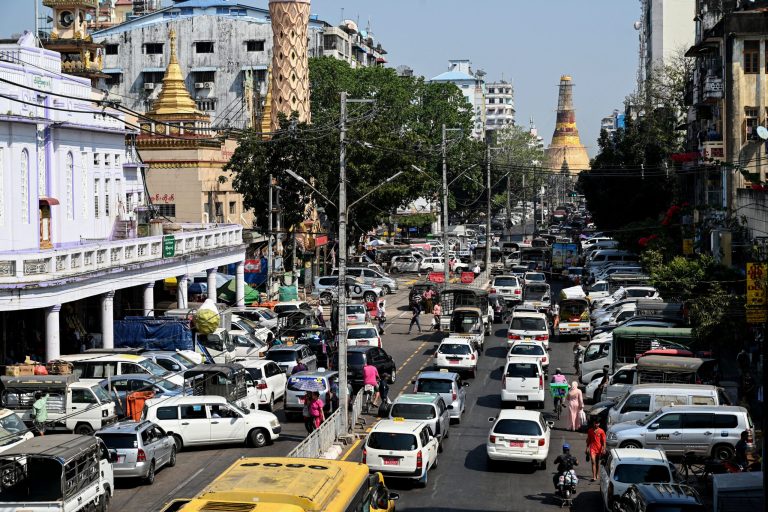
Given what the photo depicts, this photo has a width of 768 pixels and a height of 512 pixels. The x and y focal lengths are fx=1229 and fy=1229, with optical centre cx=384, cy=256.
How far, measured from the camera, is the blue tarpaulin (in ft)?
136

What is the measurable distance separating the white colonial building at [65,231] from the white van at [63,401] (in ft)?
15.2

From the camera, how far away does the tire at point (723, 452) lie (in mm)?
27297

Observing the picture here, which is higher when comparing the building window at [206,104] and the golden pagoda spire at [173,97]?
the building window at [206,104]

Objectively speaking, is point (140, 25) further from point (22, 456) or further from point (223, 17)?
point (22, 456)

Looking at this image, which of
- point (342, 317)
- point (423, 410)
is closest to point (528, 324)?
point (342, 317)

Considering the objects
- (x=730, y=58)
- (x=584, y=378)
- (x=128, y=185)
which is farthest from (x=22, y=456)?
(x=730, y=58)

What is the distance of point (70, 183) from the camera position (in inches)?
1871

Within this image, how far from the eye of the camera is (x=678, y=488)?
21.2 metres

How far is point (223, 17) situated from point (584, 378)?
250 ft

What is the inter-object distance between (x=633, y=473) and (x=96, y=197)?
33.3 metres

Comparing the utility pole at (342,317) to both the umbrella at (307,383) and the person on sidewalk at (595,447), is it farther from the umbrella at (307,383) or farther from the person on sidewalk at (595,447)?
the person on sidewalk at (595,447)

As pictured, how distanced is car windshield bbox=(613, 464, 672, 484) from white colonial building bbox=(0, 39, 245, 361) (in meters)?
18.7

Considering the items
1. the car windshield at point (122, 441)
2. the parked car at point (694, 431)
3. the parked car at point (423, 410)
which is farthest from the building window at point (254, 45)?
the car windshield at point (122, 441)

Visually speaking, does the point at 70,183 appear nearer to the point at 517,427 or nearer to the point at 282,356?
the point at 282,356
